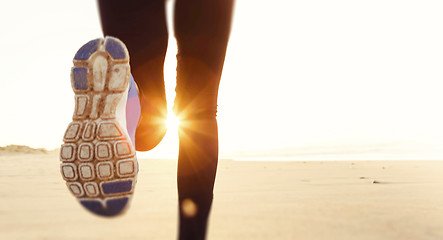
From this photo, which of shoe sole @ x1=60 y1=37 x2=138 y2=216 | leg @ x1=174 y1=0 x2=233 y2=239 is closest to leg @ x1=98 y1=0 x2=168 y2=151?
leg @ x1=174 y1=0 x2=233 y2=239

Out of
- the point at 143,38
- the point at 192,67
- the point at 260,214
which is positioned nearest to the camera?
the point at 192,67

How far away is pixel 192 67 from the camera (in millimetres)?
1421

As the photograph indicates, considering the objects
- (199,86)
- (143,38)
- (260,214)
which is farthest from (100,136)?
(260,214)

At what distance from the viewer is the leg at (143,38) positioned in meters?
1.57

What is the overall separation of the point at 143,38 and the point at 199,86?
306 millimetres

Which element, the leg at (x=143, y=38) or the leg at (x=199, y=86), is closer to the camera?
the leg at (x=199, y=86)

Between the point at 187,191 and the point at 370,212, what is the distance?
93 cm

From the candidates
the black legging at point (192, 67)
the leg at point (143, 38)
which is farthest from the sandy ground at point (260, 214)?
the leg at point (143, 38)

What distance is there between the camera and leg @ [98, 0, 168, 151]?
157 centimetres

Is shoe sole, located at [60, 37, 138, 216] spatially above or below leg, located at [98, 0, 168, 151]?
below

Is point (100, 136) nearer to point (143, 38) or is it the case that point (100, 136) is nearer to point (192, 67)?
point (192, 67)

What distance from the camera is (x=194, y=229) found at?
130 centimetres

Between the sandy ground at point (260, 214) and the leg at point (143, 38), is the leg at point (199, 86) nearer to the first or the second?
the leg at point (143, 38)

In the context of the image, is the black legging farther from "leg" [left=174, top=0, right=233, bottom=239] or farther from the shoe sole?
the shoe sole
